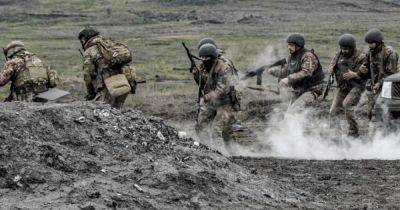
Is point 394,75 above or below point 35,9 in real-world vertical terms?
above

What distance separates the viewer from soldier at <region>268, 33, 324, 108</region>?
14.4 metres

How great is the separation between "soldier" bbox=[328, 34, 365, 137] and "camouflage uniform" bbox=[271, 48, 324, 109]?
41cm

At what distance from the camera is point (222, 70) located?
44.3 ft

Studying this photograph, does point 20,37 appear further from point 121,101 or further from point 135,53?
point 121,101

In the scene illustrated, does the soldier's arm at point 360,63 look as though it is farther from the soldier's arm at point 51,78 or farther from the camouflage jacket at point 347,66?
the soldier's arm at point 51,78

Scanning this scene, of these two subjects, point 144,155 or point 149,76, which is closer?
point 144,155

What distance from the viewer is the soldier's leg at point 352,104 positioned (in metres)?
14.7

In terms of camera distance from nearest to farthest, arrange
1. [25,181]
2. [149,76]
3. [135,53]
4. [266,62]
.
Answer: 1. [25,181]
2. [266,62]
3. [149,76]
4. [135,53]

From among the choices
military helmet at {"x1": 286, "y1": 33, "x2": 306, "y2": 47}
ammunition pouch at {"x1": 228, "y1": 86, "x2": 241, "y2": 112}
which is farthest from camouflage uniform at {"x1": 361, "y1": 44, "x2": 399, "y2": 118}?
ammunition pouch at {"x1": 228, "y1": 86, "x2": 241, "y2": 112}

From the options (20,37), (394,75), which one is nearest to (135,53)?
(20,37)

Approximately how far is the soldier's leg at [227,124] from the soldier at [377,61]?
8.04 feet

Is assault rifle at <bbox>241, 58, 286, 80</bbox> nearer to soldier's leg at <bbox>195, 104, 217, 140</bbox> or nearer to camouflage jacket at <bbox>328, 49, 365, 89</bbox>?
camouflage jacket at <bbox>328, 49, 365, 89</bbox>

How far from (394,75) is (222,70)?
2942 millimetres

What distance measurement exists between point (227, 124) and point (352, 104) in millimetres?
2293
